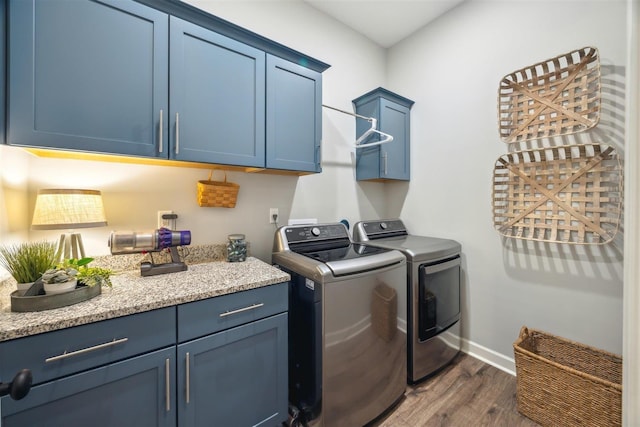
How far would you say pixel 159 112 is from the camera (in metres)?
1.27

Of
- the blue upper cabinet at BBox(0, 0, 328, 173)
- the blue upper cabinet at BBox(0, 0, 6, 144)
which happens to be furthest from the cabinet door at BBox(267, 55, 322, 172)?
the blue upper cabinet at BBox(0, 0, 6, 144)

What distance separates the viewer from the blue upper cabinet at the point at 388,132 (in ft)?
7.66

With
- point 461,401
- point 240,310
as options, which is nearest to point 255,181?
point 240,310

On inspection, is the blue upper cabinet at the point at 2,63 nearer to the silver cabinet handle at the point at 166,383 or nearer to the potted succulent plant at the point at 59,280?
the potted succulent plant at the point at 59,280

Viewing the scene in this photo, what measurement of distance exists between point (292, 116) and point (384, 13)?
1.52m

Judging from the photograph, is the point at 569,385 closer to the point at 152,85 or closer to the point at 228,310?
the point at 228,310

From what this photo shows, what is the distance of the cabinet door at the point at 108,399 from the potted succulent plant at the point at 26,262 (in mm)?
391

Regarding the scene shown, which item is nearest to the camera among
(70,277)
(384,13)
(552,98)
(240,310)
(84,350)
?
(84,350)

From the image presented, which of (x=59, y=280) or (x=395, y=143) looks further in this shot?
(x=395, y=143)

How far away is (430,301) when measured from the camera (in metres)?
1.88

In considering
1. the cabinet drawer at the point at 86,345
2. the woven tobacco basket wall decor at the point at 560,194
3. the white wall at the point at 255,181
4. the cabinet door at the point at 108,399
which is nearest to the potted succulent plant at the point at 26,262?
the white wall at the point at 255,181

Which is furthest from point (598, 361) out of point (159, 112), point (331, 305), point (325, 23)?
point (325, 23)

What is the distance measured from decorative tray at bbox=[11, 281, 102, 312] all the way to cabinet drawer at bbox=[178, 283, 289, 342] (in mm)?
355

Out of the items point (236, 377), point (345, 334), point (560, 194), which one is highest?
point (560, 194)
